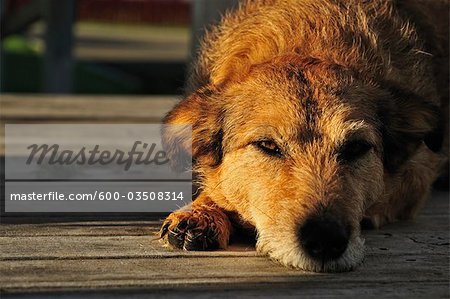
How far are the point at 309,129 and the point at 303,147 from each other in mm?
88

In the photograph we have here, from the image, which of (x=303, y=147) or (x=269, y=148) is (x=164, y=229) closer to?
(x=269, y=148)

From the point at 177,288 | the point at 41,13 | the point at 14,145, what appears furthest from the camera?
the point at 41,13

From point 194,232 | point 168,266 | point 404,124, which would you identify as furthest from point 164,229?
point 404,124

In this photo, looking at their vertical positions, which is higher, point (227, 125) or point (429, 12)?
point (429, 12)

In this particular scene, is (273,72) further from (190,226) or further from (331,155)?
(190,226)

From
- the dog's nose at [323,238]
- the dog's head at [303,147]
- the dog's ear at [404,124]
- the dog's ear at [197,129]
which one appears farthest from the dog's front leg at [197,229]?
the dog's ear at [404,124]

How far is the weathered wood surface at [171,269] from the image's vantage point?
3.64 metres

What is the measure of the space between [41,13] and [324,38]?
8.10 meters

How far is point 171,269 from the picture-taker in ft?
13.0

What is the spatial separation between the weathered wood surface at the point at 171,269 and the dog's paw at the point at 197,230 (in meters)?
0.07

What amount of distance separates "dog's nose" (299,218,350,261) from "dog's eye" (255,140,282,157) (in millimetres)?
517

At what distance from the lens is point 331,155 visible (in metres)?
4.19

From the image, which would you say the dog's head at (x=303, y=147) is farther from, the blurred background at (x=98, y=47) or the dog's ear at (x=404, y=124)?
the blurred background at (x=98, y=47)

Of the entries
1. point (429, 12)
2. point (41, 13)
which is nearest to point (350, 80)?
point (429, 12)
